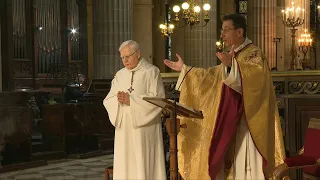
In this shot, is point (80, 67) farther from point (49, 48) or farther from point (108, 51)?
point (108, 51)

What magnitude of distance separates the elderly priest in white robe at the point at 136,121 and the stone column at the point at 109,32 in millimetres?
9927

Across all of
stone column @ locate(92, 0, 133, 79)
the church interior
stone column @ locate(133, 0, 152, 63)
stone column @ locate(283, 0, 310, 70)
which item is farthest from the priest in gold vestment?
stone column @ locate(283, 0, 310, 70)

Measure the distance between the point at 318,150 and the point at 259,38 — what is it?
50.0ft

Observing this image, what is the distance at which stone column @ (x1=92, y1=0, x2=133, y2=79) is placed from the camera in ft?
53.2

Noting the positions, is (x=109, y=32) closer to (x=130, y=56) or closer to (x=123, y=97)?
(x=130, y=56)

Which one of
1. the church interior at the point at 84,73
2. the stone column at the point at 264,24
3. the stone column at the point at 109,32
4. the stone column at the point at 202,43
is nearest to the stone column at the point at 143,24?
the church interior at the point at 84,73

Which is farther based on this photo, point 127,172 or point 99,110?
point 99,110

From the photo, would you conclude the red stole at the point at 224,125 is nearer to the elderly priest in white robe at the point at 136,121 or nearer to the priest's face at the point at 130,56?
the elderly priest in white robe at the point at 136,121

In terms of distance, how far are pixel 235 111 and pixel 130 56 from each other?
3.55 ft

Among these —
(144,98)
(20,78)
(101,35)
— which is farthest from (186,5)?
(144,98)

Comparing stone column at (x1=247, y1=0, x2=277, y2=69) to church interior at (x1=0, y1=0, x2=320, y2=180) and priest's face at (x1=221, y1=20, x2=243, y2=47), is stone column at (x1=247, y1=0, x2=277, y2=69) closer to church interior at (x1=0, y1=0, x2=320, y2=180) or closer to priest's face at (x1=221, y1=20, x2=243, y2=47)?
church interior at (x1=0, y1=0, x2=320, y2=180)

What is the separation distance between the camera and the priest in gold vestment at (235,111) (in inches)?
239

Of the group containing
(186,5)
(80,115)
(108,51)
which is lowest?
(80,115)

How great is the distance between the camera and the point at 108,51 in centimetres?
1623
